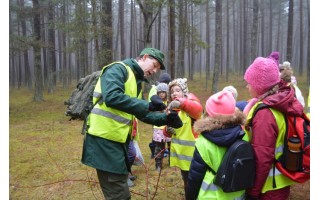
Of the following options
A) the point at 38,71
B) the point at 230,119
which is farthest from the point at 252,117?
the point at 38,71

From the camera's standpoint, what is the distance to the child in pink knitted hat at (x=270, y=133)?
240cm

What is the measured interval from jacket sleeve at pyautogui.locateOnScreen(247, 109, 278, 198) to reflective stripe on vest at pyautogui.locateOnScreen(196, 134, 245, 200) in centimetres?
27

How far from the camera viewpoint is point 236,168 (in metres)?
2.37

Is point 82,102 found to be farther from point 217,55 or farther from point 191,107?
point 217,55

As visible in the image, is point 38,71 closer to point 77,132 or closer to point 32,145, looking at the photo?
point 77,132

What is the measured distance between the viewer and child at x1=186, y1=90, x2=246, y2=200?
2479mm

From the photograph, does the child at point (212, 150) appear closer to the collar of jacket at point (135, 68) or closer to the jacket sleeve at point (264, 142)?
the jacket sleeve at point (264, 142)

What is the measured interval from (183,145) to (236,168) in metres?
1.52

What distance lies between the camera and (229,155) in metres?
2.39

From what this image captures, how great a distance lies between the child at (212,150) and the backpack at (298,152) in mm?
241

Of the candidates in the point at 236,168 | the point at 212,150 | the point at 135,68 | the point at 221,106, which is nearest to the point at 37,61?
the point at 135,68

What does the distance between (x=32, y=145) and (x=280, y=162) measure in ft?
26.5

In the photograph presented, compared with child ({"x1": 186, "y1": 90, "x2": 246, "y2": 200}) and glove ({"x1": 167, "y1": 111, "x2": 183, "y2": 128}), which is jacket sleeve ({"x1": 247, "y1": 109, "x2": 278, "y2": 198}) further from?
glove ({"x1": 167, "y1": 111, "x2": 183, "y2": 128})

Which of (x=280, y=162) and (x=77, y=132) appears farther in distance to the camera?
(x=77, y=132)
